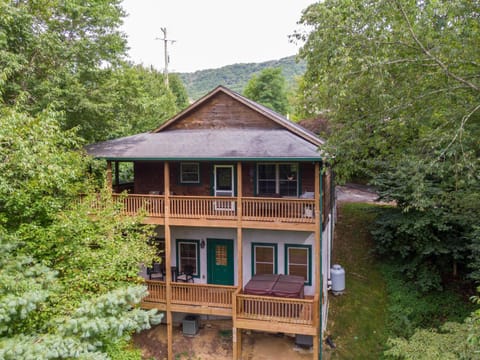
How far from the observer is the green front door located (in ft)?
49.5

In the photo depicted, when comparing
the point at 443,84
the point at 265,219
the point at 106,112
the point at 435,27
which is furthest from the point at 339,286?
the point at 106,112

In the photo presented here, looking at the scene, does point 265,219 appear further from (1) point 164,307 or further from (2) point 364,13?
(2) point 364,13

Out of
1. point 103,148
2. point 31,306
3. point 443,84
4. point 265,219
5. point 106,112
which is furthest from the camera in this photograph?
point 106,112

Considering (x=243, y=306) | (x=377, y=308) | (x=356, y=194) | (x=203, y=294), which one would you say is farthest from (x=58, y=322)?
(x=356, y=194)

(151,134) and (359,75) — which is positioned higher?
(359,75)

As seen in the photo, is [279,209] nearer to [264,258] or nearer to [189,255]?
[264,258]

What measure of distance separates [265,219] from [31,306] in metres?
8.41

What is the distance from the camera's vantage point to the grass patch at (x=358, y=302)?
43.1 ft

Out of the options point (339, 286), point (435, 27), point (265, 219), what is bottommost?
point (339, 286)

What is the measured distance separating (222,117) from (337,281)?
879 cm

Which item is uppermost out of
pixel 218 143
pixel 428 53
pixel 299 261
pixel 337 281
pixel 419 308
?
pixel 428 53

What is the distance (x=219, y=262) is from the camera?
15.2m

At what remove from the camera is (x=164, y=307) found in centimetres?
1347

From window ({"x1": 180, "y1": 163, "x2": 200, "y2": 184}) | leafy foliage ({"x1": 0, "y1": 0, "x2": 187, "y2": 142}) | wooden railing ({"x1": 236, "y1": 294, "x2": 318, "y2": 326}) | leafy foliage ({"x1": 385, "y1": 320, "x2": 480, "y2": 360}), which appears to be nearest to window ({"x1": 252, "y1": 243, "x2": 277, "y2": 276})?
wooden railing ({"x1": 236, "y1": 294, "x2": 318, "y2": 326})
